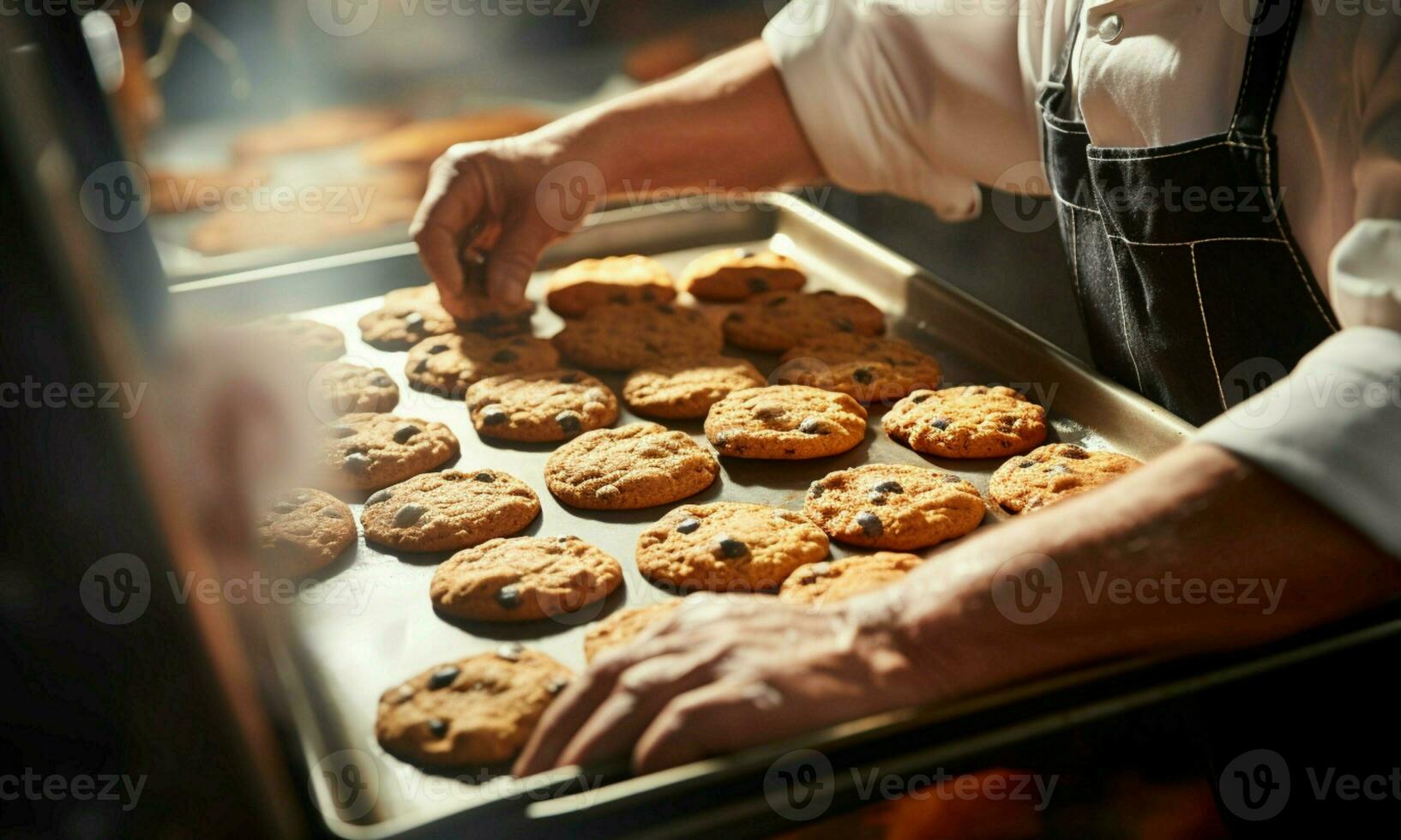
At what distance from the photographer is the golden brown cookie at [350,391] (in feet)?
6.14

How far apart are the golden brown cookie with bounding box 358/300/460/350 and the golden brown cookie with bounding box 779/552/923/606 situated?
1.01m

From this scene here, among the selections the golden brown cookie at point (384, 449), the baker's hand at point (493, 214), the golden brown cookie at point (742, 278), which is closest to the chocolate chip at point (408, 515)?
the golden brown cookie at point (384, 449)

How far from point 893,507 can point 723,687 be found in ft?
2.22

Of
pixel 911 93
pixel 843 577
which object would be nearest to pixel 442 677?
pixel 843 577

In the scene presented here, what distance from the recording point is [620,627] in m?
1.29

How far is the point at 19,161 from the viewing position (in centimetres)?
53

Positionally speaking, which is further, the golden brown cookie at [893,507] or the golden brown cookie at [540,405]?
the golden brown cookie at [540,405]

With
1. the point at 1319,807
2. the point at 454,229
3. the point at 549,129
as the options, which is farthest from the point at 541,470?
the point at 1319,807

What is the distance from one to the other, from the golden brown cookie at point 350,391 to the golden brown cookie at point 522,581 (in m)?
0.52

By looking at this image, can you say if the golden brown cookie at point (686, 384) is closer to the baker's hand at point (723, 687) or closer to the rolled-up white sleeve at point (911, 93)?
the rolled-up white sleeve at point (911, 93)

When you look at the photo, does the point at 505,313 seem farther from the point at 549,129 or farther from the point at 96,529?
the point at 96,529

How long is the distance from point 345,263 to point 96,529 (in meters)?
1.80

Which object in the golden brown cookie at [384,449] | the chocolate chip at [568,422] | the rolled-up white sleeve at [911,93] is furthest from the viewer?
the rolled-up white sleeve at [911,93]

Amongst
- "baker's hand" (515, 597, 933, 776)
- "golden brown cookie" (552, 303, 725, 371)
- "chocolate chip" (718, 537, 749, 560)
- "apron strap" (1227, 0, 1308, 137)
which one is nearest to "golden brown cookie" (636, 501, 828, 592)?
"chocolate chip" (718, 537, 749, 560)
